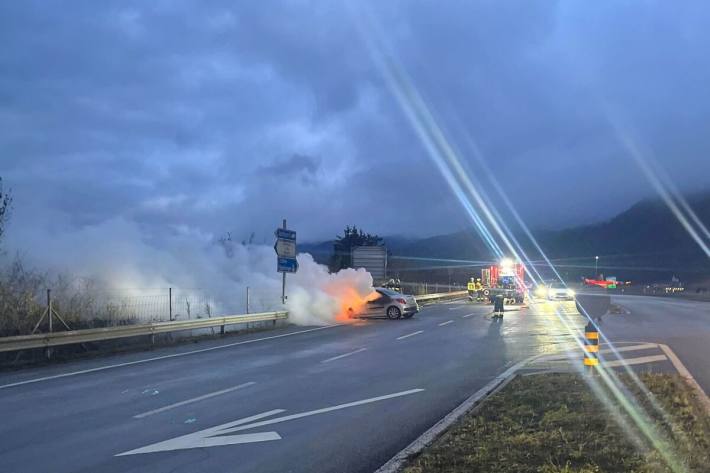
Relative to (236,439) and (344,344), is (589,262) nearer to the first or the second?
(344,344)

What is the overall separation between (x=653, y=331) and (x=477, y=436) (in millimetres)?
15517

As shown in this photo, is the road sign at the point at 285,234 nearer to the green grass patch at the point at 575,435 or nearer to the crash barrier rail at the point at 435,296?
the crash barrier rail at the point at 435,296

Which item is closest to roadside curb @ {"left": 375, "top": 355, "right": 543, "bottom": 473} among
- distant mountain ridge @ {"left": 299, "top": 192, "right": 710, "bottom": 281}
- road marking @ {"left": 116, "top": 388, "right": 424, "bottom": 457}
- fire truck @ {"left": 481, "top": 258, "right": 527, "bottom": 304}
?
road marking @ {"left": 116, "top": 388, "right": 424, "bottom": 457}

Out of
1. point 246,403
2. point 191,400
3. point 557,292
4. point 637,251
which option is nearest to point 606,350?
point 246,403

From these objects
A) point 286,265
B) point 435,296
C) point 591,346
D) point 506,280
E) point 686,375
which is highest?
point 286,265

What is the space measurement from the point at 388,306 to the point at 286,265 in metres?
5.05

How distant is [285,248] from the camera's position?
2608 centimetres

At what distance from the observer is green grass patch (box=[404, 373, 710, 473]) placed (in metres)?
5.52

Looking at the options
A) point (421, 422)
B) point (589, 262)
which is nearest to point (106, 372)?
point (421, 422)

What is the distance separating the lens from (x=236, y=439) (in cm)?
713

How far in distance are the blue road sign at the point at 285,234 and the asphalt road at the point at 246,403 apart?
8437 millimetres

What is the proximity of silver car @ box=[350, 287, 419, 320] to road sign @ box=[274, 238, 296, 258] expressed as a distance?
170 inches

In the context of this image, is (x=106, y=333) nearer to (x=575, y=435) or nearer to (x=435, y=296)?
(x=575, y=435)

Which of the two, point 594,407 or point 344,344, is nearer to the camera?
point 594,407
